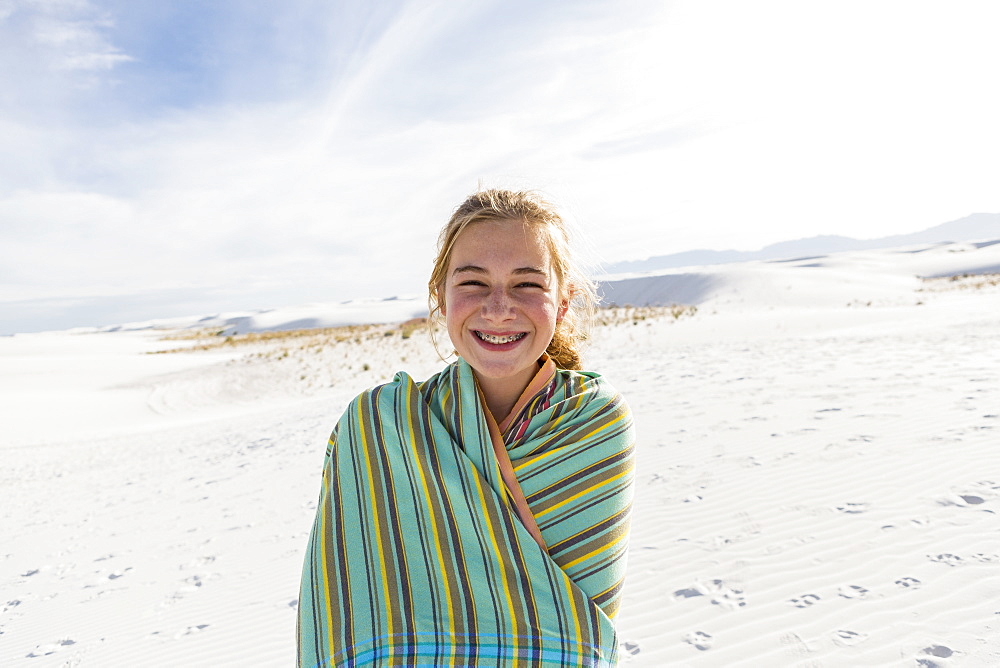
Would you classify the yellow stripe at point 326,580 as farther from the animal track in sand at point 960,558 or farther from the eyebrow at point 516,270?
the animal track in sand at point 960,558

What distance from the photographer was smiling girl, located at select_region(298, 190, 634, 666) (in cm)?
155

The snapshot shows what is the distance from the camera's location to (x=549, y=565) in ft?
5.14

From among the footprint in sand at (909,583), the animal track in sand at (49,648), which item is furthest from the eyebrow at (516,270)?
the animal track in sand at (49,648)

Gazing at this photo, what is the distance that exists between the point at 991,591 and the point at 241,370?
745 inches

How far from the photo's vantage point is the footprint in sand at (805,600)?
285 centimetres

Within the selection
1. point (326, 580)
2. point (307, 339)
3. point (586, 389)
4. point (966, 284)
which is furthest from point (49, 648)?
point (966, 284)

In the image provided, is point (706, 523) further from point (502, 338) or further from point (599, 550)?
point (502, 338)

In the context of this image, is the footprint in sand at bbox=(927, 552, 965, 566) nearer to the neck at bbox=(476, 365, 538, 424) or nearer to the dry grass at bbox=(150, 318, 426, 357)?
the neck at bbox=(476, 365, 538, 424)

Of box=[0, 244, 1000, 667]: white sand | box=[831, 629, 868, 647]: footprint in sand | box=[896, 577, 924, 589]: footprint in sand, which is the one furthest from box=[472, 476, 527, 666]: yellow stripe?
box=[896, 577, 924, 589]: footprint in sand

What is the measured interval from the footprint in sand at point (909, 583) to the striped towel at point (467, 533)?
208cm

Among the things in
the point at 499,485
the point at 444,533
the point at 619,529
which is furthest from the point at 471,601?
the point at 619,529

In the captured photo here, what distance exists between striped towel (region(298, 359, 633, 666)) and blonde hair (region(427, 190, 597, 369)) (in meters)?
0.28

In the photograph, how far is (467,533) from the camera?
5.19 feet

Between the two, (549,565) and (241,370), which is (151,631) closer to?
(549,565)
